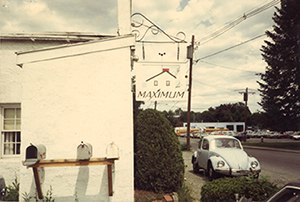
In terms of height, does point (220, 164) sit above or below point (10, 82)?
below

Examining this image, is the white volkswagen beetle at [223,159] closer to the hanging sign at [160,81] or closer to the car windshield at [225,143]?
the car windshield at [225,143]

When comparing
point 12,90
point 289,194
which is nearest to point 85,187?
point 12,90

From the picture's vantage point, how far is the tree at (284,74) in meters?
38.6

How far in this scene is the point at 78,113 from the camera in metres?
7.46

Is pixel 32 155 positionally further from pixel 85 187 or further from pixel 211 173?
pixel 211 173

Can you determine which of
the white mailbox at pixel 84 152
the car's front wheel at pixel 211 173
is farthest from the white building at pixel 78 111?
the car's front wheel at pixel 211 173

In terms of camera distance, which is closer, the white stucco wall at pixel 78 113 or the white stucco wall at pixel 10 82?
the white stucco wall at pixel 78 113

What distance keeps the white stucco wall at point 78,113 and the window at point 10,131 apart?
223cm

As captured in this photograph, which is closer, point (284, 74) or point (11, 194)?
point (11, 194)

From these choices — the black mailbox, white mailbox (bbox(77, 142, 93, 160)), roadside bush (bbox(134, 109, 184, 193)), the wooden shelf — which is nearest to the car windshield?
roadside bush (bbox(134, 109, 184, 193))

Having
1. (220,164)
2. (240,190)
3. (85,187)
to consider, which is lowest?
(220,164)

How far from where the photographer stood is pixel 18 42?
10.0 meters

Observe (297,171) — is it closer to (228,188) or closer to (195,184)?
(195,184)

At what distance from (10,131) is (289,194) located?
729 centimetres
